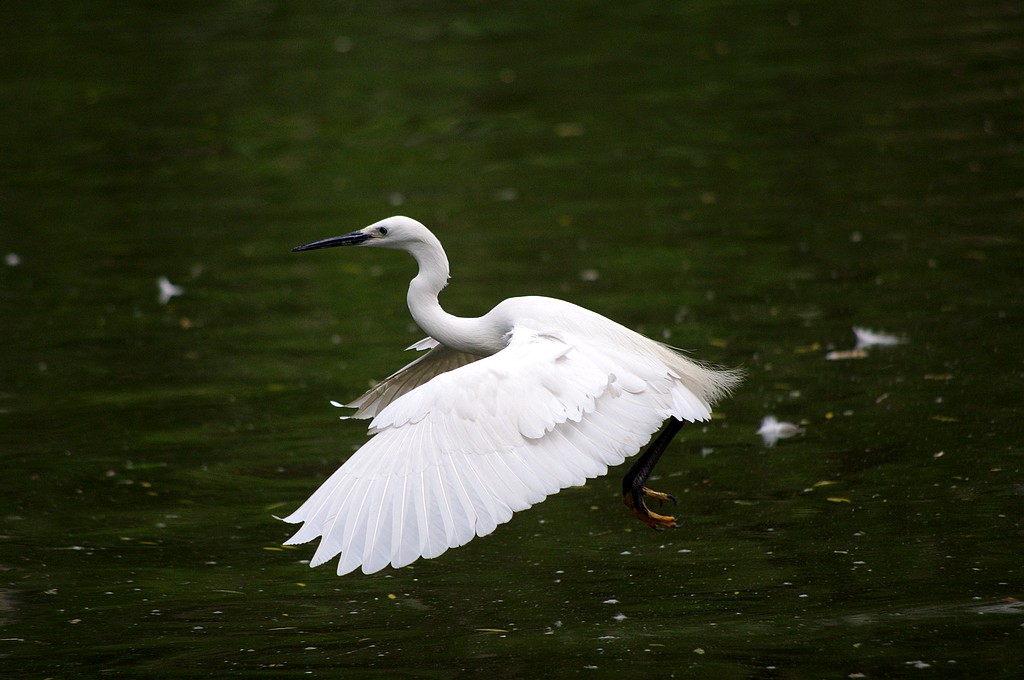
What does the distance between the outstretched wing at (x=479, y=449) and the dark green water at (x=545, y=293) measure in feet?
2.62

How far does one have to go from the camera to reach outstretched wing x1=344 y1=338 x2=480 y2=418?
663cm

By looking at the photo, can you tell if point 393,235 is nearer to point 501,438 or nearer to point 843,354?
point 501,438

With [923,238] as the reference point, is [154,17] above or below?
above

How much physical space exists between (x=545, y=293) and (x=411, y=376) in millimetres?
3320

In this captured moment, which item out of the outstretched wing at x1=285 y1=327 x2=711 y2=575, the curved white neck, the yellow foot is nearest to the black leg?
the yellow foot

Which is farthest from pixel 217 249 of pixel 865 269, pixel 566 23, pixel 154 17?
pixel 154 17

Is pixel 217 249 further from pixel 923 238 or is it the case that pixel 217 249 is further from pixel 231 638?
pixel 231 638

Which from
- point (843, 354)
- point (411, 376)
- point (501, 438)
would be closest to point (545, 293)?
point (843, 354)

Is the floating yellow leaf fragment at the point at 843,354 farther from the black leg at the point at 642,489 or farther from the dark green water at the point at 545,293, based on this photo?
the black leg at the point at 642,489

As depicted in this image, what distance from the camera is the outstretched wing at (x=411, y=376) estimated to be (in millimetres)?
6633

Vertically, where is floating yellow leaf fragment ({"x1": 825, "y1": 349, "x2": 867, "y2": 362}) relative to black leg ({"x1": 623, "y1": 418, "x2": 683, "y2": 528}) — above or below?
above

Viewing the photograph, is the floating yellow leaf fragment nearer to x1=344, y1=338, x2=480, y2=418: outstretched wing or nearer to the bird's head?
x1=344, y1=338, x2=480, y2=418: outstretched wing

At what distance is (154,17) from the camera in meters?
21.1

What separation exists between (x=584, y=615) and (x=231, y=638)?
4.74 feet
